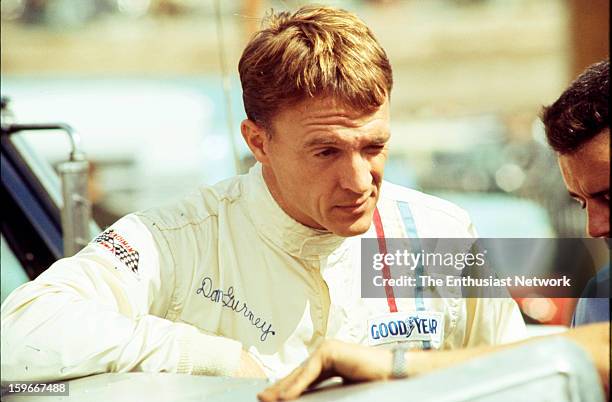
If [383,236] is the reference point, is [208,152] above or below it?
above

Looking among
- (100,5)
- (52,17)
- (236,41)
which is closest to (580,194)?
(236,41)

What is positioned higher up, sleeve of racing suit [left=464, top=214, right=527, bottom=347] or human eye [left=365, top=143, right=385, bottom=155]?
human eye [left=365, top=143, right=385, bottom=155]

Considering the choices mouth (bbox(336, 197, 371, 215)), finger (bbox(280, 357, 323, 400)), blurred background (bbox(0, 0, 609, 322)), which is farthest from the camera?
blurred background (bbox(0, 0, 609, 322))

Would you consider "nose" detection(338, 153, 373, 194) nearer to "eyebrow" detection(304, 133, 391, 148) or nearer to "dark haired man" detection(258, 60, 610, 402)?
"eyebrow" detection(304, 133, 391, 148)

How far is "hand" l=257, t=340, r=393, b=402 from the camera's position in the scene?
1.21 metres

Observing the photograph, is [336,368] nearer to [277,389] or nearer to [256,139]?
[277,389]

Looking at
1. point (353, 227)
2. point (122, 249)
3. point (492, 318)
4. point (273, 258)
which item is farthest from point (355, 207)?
point (122, 249)

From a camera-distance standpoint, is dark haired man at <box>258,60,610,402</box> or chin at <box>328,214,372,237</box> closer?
dark haired man at <box>258,60,610,402</box>

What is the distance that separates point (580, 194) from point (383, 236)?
0.35 metres

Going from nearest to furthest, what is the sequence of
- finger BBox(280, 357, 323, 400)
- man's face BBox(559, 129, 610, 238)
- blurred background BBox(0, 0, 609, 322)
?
finger BBox(280, 357, 323, 400)
man's face BBox(559, 129, 610, 238)
blurred background BBox(0, 0, 609, 322)

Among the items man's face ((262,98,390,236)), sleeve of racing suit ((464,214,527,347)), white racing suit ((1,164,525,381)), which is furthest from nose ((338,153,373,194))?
sleeve of racing suit ((464,214,527,347))

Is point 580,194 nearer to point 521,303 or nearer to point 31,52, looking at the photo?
point 521,303

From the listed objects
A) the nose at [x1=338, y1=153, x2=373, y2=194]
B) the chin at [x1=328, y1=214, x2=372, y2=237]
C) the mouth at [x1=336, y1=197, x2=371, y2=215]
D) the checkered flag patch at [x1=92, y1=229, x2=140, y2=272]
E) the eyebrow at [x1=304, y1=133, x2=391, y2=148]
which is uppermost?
the eyebrow at [x1=304, y1=133, x2=391, y2=148]

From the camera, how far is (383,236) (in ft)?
5.73
